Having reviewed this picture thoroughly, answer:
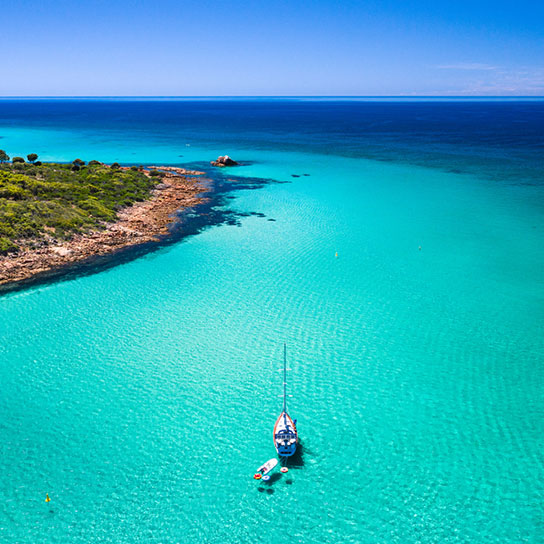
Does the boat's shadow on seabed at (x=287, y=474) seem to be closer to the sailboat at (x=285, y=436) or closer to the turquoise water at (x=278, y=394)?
the turquoise water at (x=278, y=394)

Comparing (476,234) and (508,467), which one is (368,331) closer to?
(508,467)

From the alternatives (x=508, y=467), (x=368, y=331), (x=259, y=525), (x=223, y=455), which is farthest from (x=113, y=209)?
(x=508, y=467)

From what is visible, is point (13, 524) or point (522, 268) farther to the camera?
point (522, 268)

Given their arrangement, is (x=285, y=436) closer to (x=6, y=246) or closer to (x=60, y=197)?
(x=6, y=246)

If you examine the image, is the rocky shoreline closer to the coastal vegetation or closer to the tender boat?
the coastal vegetation

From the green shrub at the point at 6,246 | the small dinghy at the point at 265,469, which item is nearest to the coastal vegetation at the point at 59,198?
the green shrub at the point at 6,246

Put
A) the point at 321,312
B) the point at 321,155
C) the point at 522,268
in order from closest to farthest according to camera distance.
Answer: the point at 321,312 < the point at 522,268 < the point at 321,155

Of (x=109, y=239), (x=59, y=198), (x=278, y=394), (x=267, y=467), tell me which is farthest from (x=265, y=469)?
(x=59, y=198)

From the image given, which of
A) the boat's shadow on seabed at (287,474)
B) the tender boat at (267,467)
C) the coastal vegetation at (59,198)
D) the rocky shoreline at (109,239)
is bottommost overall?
the boat's shadow on seabed at (287,474)

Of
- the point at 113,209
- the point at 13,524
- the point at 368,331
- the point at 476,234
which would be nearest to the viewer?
the point at 13,524
